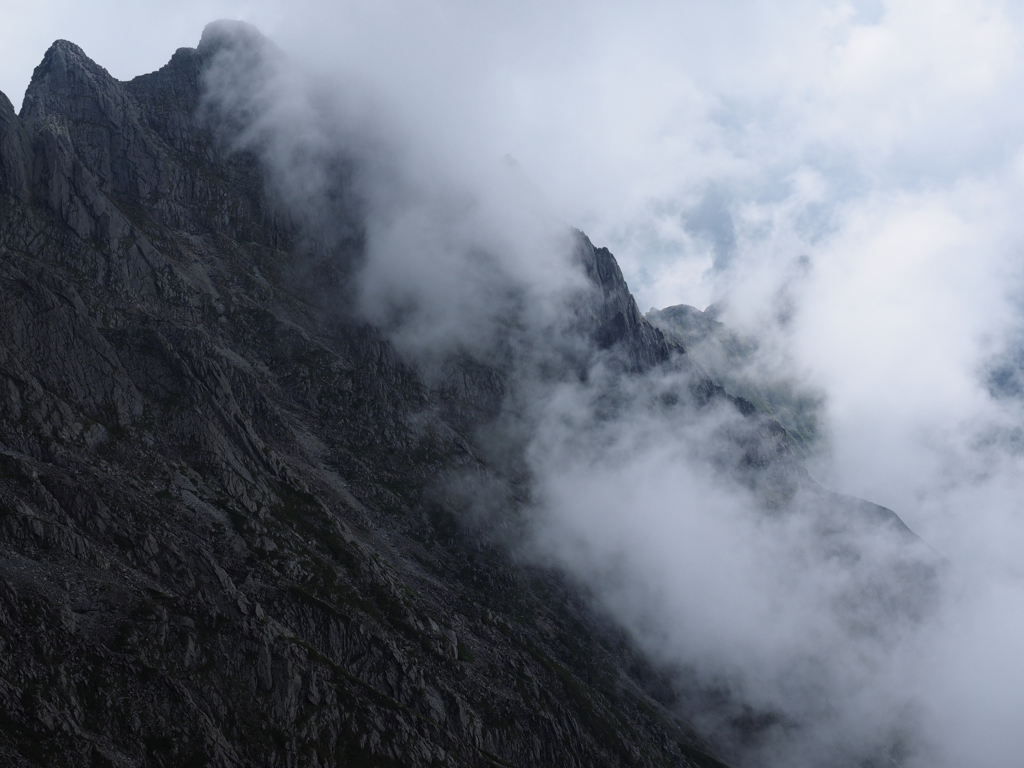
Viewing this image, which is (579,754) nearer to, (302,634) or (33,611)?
(302,634)

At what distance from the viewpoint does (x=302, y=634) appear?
156875mm

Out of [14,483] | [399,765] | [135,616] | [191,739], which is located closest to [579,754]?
[399,765]

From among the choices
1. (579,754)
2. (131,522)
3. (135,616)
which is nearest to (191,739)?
(135,616)

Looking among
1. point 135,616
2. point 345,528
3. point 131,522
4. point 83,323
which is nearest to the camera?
point 135,616

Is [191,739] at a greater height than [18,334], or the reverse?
[18,334]

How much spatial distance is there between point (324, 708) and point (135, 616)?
39.1m

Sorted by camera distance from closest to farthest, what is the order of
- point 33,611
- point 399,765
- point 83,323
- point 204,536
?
point 33,611, point 399,765, point 204,536, point 83,323

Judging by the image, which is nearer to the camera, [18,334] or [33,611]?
[33,611]

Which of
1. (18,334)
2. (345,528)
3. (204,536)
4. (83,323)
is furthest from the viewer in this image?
(345,528)

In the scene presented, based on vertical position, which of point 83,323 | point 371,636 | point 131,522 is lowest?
point 131,522

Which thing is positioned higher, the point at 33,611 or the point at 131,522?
the point at 131,522

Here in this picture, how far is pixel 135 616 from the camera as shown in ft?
422

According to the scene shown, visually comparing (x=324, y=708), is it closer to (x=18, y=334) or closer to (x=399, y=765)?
(x=399, y=765)

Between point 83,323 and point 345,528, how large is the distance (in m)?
86.1
